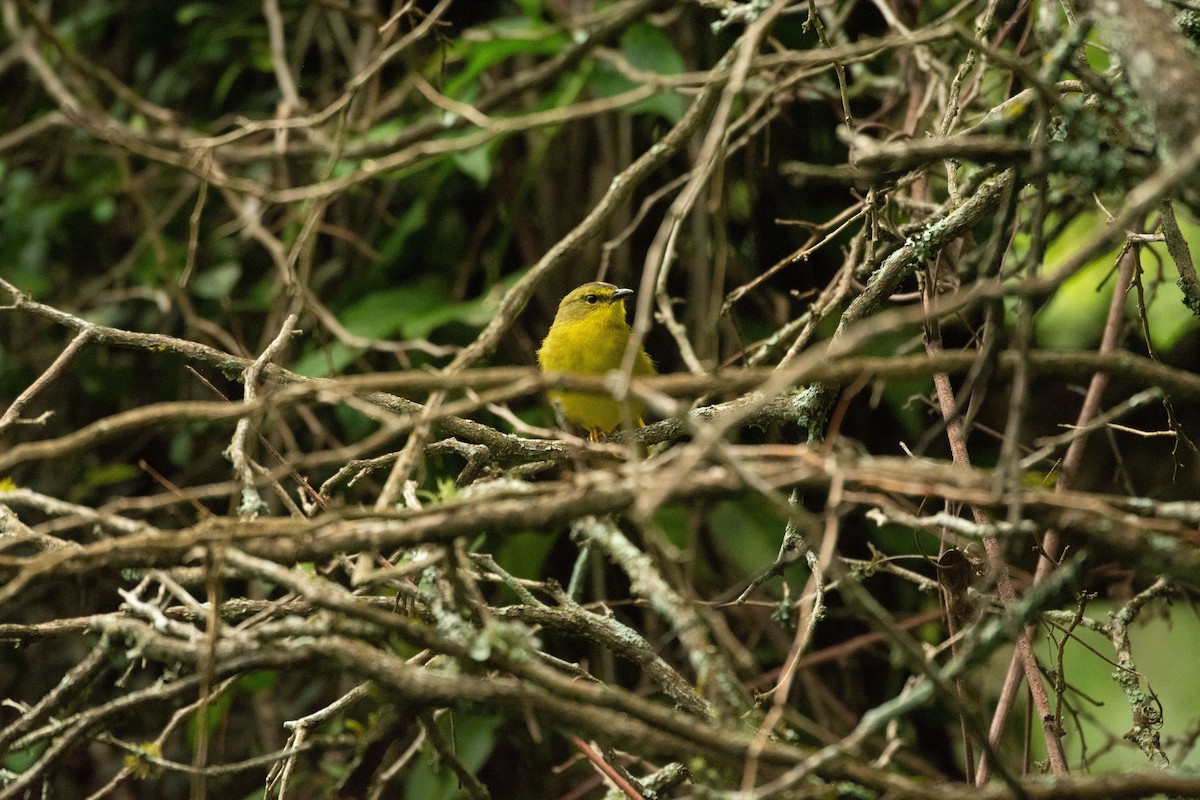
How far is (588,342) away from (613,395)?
351 cm

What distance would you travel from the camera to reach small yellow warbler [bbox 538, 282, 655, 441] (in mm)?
5281

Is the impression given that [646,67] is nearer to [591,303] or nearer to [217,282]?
[591,303]

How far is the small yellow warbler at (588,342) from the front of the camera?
5.28 metres

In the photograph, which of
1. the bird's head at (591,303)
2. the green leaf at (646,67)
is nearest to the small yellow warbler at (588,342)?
the bird's head at (591,303)

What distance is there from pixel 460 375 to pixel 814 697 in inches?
126

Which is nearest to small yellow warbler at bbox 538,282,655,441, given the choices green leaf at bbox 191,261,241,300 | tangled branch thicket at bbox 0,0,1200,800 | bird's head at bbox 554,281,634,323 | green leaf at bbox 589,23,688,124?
bird's head at bbox 554,281,634,323

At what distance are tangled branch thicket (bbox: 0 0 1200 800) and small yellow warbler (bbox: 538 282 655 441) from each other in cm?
23

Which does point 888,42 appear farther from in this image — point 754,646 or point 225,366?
point 754,646

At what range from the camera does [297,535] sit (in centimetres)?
202

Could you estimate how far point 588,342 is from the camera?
5312 mm

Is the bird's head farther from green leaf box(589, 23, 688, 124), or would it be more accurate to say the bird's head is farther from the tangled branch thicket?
green leaf box(589, 23, 688, 124)

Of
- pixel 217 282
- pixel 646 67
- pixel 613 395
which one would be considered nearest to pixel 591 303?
pixel 646 67

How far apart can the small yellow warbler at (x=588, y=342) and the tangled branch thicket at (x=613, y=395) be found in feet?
0.77

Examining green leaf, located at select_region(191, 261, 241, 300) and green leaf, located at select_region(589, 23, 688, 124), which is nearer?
green leaf, located at select_region(589, 23, 688, 124)
